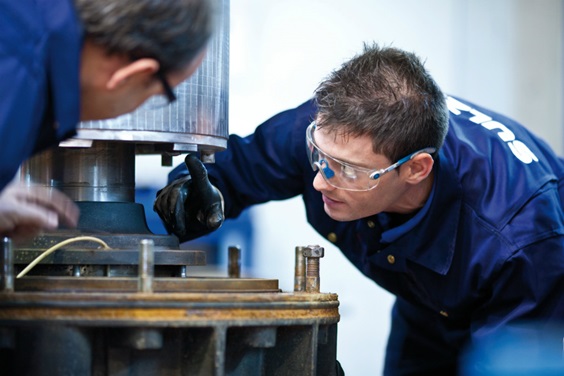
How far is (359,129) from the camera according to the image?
6.48 feet

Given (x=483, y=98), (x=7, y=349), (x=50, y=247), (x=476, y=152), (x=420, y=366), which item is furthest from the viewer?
(x=483, y=98)

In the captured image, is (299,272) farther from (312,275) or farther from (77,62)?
(77,62)

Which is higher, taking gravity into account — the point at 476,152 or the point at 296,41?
the point at 296,41

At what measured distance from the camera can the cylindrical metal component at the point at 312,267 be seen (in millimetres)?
1646

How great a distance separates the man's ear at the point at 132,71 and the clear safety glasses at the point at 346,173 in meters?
0.82

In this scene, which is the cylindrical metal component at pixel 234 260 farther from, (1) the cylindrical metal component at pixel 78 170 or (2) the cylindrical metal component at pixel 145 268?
(2) the cylindrical metal component at pixel 145 268

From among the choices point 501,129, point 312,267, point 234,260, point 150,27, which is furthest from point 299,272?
point 501,129

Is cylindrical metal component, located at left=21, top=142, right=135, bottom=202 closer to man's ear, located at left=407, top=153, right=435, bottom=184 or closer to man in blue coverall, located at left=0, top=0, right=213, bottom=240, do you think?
man in blue coverall, located at left=0, top=0, right=213, bottom=240

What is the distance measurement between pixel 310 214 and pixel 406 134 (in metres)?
0.47

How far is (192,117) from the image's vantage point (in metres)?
1.75

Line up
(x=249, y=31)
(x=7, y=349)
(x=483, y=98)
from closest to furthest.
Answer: (x=7, y=349), (x=249, y=31), (x=483, y=98)

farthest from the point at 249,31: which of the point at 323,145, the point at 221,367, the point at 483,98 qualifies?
the point at 221,367

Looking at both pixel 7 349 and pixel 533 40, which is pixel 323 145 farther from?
pixel 533 40

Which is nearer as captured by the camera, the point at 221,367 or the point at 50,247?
the point at 221,367
